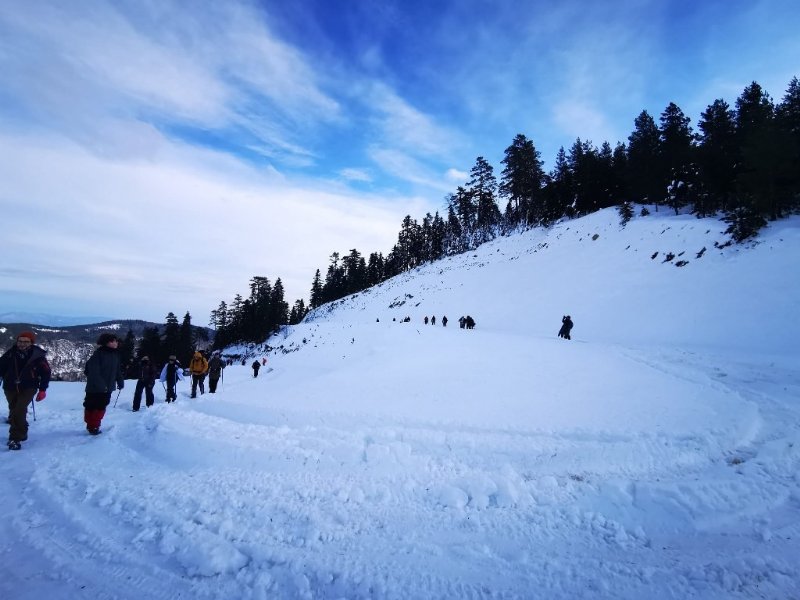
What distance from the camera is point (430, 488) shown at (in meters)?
4.98

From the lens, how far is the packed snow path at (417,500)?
3314 mm

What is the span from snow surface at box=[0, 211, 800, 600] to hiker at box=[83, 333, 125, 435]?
15.2 inches

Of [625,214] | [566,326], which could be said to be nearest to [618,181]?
[625,214]

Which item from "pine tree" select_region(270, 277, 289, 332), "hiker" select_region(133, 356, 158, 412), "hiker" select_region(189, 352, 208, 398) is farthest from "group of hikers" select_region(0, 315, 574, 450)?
"pine tree" select_region(270, 277, 289, 332)

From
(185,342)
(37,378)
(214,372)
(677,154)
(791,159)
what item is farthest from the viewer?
(185,342)

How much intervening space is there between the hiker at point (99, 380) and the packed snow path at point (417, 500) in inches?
16.0

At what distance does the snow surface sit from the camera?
3336mm

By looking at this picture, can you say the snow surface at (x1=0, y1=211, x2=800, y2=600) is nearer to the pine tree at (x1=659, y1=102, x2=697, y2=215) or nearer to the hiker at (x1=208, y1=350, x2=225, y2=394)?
the hiker at (x1=208, y1=350, x2=225, y2=394)

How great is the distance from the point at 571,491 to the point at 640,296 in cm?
2445

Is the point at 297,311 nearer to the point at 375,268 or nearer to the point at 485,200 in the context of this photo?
the point at 375,268

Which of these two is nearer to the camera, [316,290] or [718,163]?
[718,163]

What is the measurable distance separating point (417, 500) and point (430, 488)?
32 cm

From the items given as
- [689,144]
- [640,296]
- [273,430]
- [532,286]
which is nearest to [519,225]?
[689,144]

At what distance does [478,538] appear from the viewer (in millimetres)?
3949
